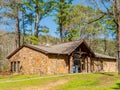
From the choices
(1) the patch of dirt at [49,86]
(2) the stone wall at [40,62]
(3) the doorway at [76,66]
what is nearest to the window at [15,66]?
(2) the stone wall at [40,62]

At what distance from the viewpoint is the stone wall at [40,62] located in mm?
37469

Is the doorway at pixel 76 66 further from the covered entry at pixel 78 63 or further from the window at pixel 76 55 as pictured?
the window at pixel 76 55

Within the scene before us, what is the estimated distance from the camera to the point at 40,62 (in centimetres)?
3831

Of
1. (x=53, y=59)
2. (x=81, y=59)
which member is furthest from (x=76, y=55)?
(x=53, y=59)

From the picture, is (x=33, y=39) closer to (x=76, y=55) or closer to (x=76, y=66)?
(x=76, y=55)

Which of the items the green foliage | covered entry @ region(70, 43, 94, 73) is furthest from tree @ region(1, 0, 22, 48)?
covered entry @ region(70, 43, 94, 73)

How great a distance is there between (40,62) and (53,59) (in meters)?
2.02

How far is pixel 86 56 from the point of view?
141 feet

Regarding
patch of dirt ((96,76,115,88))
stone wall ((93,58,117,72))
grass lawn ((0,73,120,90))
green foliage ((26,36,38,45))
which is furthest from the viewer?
green foliage ((26,36,38,45))

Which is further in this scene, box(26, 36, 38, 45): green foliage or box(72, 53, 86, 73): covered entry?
box(26, 36, 38, 45): green foliage

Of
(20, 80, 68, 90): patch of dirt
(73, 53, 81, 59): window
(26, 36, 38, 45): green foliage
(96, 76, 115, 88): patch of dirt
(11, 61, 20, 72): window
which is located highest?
(26, 36, 38, 45): green foliage

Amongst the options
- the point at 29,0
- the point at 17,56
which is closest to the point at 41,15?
the point at 29,0

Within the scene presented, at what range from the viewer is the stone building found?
3772 centimetres

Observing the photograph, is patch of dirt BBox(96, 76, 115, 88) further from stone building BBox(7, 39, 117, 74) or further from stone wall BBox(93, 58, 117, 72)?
stone wall BBox(93, 58, 117, 72)
